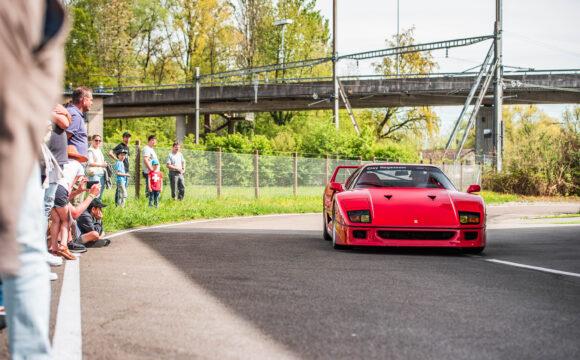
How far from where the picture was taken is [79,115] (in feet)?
25.7

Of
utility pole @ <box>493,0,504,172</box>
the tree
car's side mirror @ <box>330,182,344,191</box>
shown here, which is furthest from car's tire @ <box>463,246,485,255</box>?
the tree

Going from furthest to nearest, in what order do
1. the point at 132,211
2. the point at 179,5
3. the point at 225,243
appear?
the point at 179,5 < the point at 132,211 < the point at 225,243

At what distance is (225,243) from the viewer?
8930 mm

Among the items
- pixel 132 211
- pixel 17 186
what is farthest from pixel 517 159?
pixel 17 186

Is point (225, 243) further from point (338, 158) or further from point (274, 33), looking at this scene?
point (274, 33)

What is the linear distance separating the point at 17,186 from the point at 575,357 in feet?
8.81

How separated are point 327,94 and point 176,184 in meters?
30.0

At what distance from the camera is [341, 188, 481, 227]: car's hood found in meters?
7.91

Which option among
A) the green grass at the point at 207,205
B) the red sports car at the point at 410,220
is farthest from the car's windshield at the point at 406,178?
the green grass at the point at 207,205

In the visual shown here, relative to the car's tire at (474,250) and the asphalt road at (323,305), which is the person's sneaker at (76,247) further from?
the car's tire at (474,250)

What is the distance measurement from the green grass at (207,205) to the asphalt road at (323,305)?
176 inches

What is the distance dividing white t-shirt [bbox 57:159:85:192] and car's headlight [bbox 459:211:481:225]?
4456mm

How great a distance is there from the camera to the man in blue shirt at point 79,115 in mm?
7645

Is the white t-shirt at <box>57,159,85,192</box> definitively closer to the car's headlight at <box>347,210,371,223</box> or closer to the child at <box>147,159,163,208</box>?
the car's headlight at <box>347,210,371,223</box>
